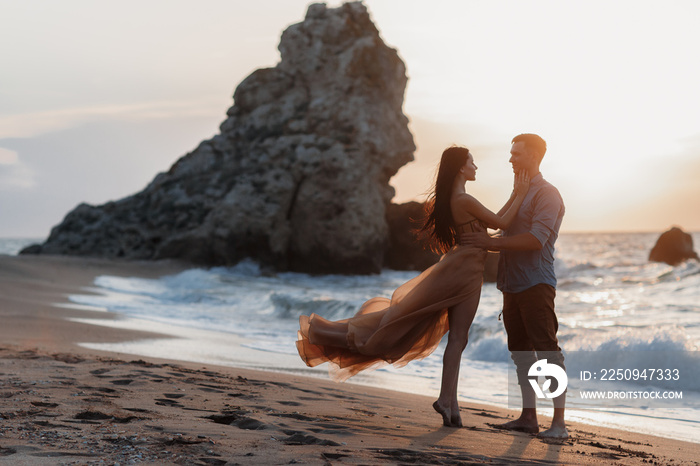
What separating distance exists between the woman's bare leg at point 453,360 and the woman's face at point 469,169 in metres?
0.87

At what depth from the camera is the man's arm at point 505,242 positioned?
4.58m

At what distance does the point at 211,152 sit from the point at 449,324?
100ft

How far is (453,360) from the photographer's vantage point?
15.0ft

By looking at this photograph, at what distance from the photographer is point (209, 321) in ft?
41.3

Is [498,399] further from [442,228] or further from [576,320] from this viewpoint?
[576,320]

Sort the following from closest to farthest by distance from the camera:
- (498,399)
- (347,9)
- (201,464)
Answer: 1. (201,464)
2. (498,399)
3. (347,9)

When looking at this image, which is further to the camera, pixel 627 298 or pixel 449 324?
pixel 627 298

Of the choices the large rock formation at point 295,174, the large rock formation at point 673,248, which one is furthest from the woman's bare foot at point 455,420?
the large rock formation at point 673,248

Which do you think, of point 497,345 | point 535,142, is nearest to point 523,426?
point 535,142

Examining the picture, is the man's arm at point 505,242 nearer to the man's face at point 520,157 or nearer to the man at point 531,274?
the man at point 531,274

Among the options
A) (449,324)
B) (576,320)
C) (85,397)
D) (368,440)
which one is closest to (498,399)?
(449,324)

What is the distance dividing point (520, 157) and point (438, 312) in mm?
1302

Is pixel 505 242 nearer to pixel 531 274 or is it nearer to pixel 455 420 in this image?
pixel 531 274

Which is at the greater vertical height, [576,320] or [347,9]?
[347,9]
